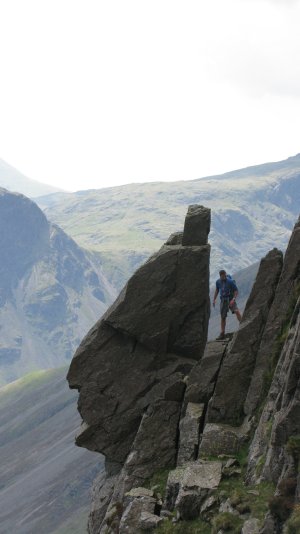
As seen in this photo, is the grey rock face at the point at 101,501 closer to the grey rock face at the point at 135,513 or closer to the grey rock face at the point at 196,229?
the grey rock face at the point at 135,513

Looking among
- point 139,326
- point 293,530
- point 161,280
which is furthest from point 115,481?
point 293,530

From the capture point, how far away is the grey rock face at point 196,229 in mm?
41688

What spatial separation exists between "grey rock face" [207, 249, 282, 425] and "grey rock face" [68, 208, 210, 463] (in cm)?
632

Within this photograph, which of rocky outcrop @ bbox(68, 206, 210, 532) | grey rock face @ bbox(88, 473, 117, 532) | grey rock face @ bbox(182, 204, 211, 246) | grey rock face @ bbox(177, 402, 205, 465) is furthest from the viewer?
grey rock face @ bbox(182, 204, 211, 246)

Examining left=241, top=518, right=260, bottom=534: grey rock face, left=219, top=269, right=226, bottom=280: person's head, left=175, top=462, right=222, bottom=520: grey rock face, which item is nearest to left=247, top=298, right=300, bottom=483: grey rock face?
left=175, top=462, right=222, bottom=520: grey rock face

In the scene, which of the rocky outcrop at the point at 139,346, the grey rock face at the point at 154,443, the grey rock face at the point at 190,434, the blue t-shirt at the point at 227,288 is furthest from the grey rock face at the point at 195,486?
the blue t-shirt at the point at 227,288

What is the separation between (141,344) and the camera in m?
40.7

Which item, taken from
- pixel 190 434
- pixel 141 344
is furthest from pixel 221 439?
pixel 141 344

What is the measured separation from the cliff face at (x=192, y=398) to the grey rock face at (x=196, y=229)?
7 cm

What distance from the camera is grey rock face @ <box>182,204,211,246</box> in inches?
1641

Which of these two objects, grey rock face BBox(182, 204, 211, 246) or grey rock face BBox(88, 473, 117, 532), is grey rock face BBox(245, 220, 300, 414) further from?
grey rock face BBox(88, 473, 117, 532)

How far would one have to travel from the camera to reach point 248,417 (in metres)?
31.6

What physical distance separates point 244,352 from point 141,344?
904cm

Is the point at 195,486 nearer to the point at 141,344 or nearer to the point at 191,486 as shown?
the point at 191,486
